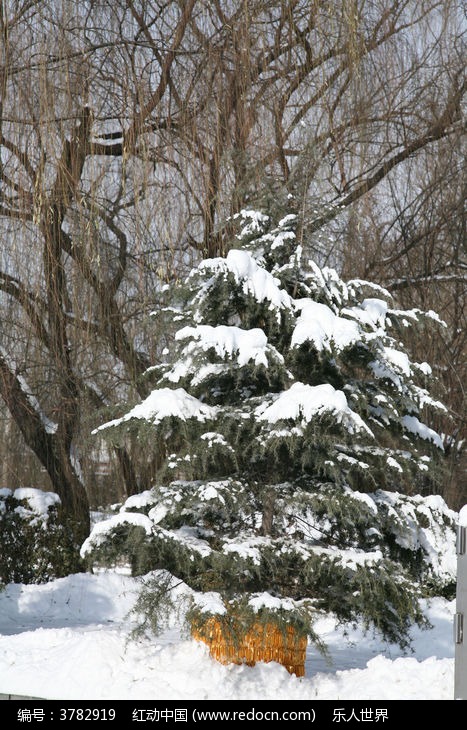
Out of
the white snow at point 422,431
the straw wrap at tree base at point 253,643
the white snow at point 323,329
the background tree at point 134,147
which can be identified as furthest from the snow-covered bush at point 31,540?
the white snow at point 323,329

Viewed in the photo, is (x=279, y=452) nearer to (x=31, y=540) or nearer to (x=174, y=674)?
(x=174, y=674)

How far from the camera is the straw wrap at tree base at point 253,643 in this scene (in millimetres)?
5082

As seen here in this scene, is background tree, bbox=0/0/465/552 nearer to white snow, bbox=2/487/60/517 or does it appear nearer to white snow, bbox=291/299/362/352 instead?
white snow, bbox=2/487/60/517

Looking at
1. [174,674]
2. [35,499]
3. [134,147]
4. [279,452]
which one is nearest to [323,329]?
[279,452]

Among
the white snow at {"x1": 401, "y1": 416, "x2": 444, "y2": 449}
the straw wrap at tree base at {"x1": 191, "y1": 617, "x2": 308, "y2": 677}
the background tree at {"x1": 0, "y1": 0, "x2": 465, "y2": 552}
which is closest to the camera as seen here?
the straw wrap at tree base at {"x1": 191, "y1": 617, "x2": 308, "y2": 677}

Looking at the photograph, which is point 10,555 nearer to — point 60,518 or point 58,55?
point 60,518

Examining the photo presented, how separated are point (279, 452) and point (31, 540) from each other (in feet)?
12.0

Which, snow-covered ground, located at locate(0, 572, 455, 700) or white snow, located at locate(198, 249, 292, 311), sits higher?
white snow, located at locate(198, 249, 292, 311)

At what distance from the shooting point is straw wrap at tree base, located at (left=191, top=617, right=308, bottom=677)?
16.7 ft

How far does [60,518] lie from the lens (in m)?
8.35

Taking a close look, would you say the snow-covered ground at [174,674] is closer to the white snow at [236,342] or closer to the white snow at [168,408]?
the white snow at [168,408]

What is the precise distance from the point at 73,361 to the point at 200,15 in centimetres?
307

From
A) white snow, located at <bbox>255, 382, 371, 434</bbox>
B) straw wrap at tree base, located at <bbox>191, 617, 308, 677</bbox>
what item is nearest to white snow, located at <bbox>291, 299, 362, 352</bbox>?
white snow, located at <bbox>255, 382, 371, 434</bbox>

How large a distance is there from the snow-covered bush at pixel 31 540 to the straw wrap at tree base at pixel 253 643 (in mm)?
3398
